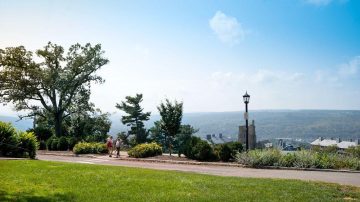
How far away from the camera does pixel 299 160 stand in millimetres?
21562

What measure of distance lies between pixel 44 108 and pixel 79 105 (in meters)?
4.19

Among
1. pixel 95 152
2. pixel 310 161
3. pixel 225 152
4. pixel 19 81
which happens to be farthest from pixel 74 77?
pixel 310 161

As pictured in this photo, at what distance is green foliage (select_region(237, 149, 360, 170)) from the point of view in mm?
20906

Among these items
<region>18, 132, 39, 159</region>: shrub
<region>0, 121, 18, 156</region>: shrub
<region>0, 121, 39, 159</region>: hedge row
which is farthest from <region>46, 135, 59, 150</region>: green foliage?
<region>0, 121, 18, 156</region>: shrub

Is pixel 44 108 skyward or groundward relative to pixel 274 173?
skyward

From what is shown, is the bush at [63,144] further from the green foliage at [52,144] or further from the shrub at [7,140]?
the shrub at [7,140]

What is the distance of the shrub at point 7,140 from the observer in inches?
922

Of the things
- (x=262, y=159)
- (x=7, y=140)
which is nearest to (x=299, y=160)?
(x=262, y=159)

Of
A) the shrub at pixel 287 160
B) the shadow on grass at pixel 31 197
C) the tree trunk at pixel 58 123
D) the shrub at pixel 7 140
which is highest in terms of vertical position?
the tree trunk at pixel 58 123

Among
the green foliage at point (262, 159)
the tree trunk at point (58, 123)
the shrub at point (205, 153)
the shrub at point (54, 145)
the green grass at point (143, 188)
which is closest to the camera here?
the green grass at point (143, 188)

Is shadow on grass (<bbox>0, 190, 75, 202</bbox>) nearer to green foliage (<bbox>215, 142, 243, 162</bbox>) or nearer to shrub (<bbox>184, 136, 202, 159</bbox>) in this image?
green foliage (<bbox>215, 142, 243, 162</bbox>)

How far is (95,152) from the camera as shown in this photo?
32.5 metres

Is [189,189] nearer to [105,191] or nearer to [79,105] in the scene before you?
[105,191]

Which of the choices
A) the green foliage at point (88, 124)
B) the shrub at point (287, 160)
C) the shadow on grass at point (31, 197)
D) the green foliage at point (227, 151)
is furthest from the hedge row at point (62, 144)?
the shadow on grass at point (31, 197)
